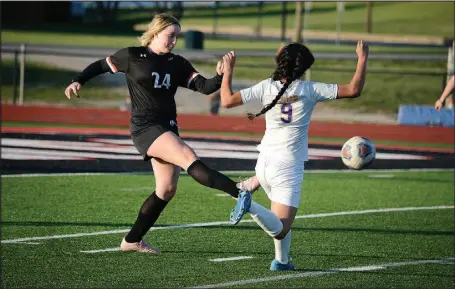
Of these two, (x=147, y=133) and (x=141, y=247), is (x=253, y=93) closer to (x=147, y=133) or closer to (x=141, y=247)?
(x=147, y=133)

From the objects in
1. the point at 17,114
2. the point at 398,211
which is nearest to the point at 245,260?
the point at 398,211

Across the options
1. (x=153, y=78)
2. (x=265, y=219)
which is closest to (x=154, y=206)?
(x=153, y=78)

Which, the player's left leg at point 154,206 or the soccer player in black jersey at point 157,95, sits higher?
the soccer player in black jersey at point 157,95

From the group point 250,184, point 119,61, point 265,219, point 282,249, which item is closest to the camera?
point 265,219

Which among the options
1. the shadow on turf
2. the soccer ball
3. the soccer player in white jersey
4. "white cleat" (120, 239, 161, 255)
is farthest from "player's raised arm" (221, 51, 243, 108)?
the shadow on turf

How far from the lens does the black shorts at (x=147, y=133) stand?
8609mm

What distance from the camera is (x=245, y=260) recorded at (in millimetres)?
8852

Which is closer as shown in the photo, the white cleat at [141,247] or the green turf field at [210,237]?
the green turf field at [210,237]

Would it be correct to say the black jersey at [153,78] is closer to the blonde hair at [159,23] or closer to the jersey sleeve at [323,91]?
the blonde hair at [159,23]

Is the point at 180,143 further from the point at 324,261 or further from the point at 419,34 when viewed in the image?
the point at 419,34

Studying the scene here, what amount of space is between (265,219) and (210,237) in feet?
7.49

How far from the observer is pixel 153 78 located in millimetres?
8680

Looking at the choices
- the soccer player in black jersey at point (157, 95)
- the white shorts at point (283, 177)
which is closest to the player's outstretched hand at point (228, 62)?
the soccer player in black jersey at point (157, 95)

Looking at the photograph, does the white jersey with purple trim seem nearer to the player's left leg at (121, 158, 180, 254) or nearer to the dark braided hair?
the dark braided hair
